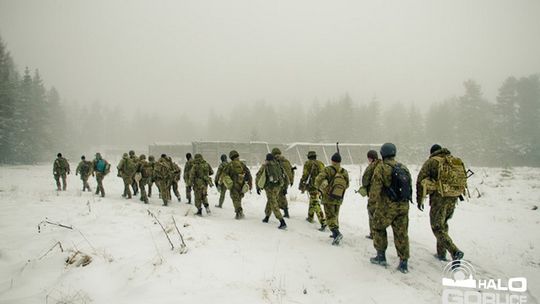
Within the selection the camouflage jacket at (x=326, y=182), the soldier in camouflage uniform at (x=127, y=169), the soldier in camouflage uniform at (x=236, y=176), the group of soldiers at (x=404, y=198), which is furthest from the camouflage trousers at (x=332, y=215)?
the soldier in camouflage uniform at (x=127, y=169)

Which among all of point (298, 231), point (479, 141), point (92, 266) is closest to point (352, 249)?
point (298, 231)

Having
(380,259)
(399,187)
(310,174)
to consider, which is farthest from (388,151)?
(310,174)

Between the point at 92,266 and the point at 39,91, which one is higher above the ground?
the point at 39,91

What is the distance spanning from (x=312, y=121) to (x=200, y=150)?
3935cm

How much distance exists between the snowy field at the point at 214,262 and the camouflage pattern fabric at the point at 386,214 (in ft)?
1.83

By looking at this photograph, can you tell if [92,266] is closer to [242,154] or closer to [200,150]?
[200,150]

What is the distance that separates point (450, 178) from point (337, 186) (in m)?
2.54

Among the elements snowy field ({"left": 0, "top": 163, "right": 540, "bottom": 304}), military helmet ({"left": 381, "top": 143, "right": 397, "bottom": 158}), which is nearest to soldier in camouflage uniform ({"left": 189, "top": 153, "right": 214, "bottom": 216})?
snowy field ({"left": 0, "top": 163, "right": 540, "bottom": 304})

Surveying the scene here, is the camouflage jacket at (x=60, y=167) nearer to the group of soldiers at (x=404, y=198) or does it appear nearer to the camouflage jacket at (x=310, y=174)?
the camouflage jacket at (x=310, y=174)

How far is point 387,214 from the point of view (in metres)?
5.70

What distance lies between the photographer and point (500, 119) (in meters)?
45.5

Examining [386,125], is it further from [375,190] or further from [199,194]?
[375,190]

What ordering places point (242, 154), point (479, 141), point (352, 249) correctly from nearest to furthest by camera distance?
point (352, 249), point (242, 154), point (479, 141)

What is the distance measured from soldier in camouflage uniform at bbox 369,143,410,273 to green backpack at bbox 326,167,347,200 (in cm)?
128
